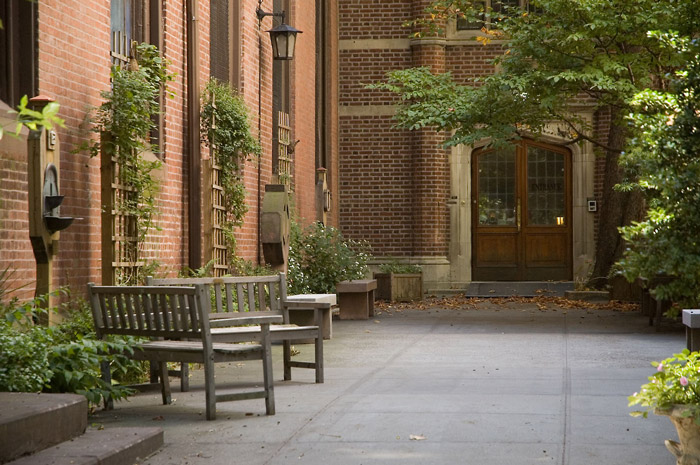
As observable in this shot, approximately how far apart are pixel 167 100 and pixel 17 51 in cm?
321

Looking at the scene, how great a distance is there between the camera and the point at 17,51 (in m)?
7.53

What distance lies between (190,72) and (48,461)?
23.0ft

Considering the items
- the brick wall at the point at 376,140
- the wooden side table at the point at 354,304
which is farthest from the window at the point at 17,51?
the brick wall at the point at 376,140

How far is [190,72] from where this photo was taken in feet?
37.0

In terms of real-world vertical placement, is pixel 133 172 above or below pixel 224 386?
above

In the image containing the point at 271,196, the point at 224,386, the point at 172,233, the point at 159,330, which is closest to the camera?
the point at 159,330

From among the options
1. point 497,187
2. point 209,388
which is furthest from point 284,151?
point 209,388

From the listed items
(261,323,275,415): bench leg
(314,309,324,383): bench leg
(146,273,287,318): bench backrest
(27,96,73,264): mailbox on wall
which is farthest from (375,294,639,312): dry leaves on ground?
(27,96,73,264): mailbox on wall

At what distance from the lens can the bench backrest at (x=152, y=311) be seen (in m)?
6.64

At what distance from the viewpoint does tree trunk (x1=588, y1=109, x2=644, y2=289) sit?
18.2m

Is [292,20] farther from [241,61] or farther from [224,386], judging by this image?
[224,386]

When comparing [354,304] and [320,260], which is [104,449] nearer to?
[354,304]

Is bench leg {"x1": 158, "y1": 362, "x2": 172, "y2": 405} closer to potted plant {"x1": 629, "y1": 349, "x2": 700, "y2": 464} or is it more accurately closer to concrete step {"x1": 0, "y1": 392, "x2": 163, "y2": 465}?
concrete step {"x1": 0, "y1": 392, "x2": 163, "y2": 465}

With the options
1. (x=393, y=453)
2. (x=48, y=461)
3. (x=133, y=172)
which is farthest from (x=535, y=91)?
(x=48, y=461)
